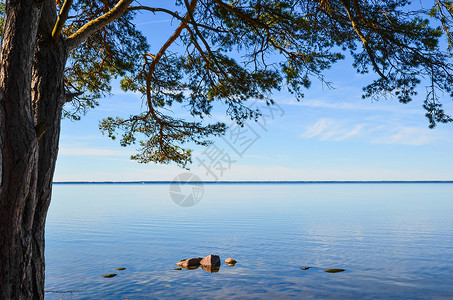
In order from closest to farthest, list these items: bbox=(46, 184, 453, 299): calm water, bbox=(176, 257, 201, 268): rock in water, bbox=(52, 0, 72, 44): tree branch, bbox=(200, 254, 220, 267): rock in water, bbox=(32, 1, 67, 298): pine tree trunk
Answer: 1. bbox=(32, 1, 67, 298): pine tree trunk
2. bbox=(52, 0, 72, 44): tree branch
3. bbox=(46, 184, 453, 299): calm water
4. bbox=(200, 254, 220, 267): rock in water
5. bbox=(176, 257, 201, 268): rock in water

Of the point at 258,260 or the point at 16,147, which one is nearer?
the point at 16,147

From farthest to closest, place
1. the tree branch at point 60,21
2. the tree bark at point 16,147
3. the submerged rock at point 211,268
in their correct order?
the submerged rock at point 211,268, the tree branch at point 60,21, the tree bark at point 16,147

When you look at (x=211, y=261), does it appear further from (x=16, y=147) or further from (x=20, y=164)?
(x=16, y=147)

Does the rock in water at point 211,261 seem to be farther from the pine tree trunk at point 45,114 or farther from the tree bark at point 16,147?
the tree bark at point 16,147

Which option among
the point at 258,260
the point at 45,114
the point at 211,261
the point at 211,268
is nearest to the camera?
the point at 45,114

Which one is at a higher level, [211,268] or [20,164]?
[20,164]

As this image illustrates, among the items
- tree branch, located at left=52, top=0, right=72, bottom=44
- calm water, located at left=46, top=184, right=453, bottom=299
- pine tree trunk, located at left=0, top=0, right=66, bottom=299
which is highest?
tree branch, located at left=52, top=0, right=72, bottom=44

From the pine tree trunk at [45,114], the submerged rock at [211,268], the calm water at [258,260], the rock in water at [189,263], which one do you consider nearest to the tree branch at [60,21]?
the pine tree trunk at [45,114]

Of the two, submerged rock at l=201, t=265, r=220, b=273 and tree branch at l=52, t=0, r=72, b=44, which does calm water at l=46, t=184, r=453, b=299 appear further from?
tree branch at l=52, t=0, r=72, b=44

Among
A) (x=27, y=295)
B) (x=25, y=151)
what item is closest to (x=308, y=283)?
(x=27, y=295)

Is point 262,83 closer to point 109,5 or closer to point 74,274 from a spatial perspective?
point 109,5

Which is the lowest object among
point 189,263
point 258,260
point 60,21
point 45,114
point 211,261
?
point 258,260

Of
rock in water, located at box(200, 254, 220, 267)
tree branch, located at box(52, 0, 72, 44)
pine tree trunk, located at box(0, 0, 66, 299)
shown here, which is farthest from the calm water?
tree branch, located at box(52, 0, 72, 44)

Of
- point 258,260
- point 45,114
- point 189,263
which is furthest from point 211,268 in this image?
point 45,114
